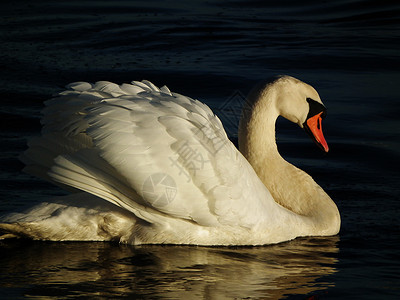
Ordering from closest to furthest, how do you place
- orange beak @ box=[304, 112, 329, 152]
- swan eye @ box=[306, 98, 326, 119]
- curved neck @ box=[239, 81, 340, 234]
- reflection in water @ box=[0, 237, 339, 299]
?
reflection in water @ box=[0, 237, 339, 299] < curved neck @ box=[239, 81, 340, 234] < swan eye @ box=[306, 98, 326, 119] < orange beak @ box=[304, 112, 329, 152]

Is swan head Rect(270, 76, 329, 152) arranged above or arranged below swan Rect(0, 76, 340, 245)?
above

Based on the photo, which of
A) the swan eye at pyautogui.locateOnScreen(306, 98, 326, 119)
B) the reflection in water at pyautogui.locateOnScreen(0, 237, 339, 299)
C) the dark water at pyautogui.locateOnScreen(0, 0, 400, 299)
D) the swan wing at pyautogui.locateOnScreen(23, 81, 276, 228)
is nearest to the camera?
the reflection in water at pyautogui.locateOnScreen(0, 237, 339, 299)

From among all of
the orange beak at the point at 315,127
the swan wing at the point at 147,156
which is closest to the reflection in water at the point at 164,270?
the swan wing at the point at 147,156

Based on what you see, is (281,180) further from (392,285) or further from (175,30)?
(175,30)

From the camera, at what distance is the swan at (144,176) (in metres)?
6.29

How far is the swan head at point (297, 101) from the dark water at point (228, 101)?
0.94 metres

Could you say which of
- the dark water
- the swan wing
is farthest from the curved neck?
the swan wing

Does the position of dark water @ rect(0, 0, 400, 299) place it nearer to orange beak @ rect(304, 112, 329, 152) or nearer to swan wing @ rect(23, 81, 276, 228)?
swan wing @ rect(23, 81, 276, 228)

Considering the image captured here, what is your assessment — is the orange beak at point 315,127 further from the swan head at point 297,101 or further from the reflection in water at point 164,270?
the reflection in water at point 164,270

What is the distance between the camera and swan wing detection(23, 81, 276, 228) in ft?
20.6

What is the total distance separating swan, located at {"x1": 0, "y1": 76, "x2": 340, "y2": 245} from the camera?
6293mm

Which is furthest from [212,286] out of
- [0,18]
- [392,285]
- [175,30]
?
[0,18]

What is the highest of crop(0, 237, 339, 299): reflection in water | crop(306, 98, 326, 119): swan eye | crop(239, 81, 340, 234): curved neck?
crop(306, 98, 326, 119): swan eye

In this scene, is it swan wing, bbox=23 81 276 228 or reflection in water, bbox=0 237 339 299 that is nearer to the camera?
reflection in water, bbox=0 237 339 299
